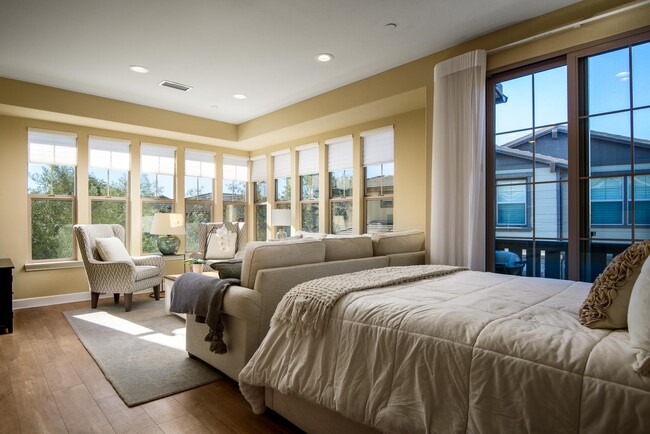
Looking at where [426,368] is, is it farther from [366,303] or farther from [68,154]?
[68,154]

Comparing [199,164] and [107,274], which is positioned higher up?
[199,164]

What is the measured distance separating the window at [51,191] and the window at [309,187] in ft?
11.0

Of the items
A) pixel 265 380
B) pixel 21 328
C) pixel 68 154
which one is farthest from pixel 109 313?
pixel 265 380

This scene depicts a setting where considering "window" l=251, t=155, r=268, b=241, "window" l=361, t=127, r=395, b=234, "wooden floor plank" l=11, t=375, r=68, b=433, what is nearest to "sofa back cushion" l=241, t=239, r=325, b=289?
"wooden floor plank" l=11, t=375, r=68, b=433

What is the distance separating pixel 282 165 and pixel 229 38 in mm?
3326

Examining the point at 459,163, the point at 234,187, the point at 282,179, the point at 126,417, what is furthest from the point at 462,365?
the point at 234,187

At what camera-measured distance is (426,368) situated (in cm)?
146

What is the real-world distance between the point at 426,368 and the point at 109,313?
4.34m

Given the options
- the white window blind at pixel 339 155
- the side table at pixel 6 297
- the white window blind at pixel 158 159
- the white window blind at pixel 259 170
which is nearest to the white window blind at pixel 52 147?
the white window blind at pixel 158 159

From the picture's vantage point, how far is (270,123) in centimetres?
594

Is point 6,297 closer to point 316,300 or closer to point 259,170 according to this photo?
point 316,300

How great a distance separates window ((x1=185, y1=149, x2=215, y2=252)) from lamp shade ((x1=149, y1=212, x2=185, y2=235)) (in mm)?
893

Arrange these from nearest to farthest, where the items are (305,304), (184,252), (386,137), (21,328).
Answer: (305,304)
(21,328)
(386,137)
(184,252)

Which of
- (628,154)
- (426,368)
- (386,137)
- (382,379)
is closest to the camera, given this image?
(426,368)
